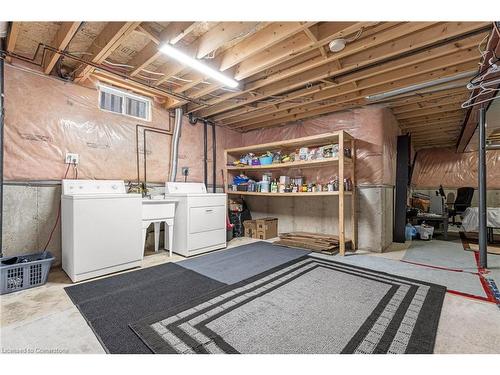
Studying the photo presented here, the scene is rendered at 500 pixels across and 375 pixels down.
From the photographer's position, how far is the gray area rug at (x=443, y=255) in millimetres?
3018

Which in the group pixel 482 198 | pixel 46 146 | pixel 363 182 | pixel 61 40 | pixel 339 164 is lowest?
pixel 482 198

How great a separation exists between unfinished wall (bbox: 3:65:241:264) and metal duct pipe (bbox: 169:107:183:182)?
0.66 m

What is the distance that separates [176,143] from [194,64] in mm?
1869

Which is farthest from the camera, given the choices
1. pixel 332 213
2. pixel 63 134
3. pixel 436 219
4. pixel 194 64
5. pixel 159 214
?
pixel 436 219

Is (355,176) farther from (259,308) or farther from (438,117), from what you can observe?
(259,308)


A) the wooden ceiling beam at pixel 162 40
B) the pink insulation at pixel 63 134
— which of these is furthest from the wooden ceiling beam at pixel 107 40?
the pink insulation at pixel 63 134

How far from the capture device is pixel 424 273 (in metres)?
2.70

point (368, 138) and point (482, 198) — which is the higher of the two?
point (368, 138)

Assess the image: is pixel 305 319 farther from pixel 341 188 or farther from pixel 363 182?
pixel 363 182

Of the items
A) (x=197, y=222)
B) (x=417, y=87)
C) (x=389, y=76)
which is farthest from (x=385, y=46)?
(x=197, y=222)

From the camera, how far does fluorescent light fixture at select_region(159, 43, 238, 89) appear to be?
2.24m
